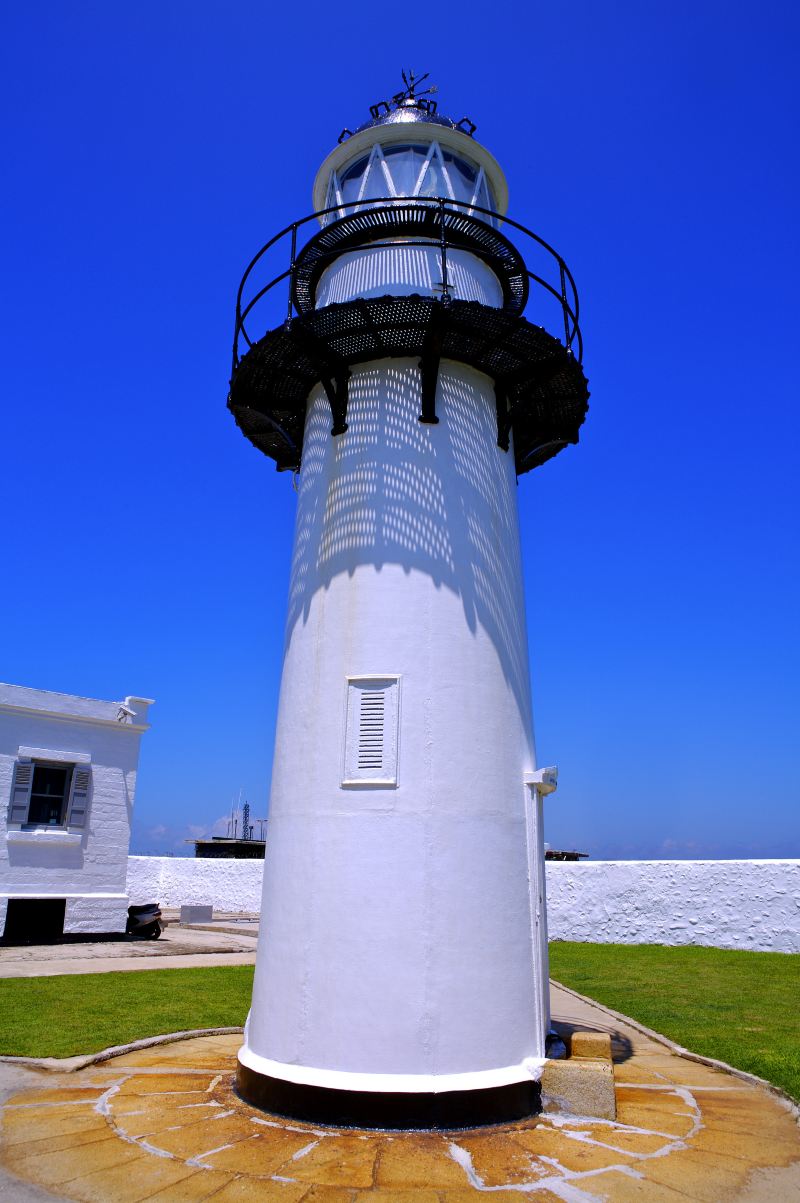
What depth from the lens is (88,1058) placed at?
7605 millimetres

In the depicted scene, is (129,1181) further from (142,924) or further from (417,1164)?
(142,924)

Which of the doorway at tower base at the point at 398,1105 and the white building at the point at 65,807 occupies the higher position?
the white building at the point at 65,807

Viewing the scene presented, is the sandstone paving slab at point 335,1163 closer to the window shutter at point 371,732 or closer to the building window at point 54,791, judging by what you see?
the window shutter at point 371,732

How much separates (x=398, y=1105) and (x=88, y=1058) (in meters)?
3.59

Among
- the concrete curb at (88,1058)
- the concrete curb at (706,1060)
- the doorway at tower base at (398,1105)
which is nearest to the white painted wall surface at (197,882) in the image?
the concrete curb at (706,1060)

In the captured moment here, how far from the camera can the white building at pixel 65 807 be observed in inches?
722

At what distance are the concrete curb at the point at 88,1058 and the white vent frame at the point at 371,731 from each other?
12.7ft

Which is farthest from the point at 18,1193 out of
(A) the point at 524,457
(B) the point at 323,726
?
(A) the point at 524,457

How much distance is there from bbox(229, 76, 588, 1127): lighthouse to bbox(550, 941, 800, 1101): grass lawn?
121 inches

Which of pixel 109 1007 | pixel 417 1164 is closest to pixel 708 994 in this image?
pixel 109 1007

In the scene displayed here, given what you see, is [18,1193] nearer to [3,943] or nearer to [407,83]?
[407,83]

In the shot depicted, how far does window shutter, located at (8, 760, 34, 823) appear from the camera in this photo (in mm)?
18250

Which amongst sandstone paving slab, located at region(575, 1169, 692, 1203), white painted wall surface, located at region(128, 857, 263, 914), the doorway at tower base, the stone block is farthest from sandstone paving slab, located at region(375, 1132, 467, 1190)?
white painted wall surface, located at region(128, 857, 263, 914)

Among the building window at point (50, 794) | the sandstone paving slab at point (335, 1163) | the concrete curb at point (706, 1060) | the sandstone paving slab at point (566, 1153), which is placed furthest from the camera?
the building window at point (50, 794)
